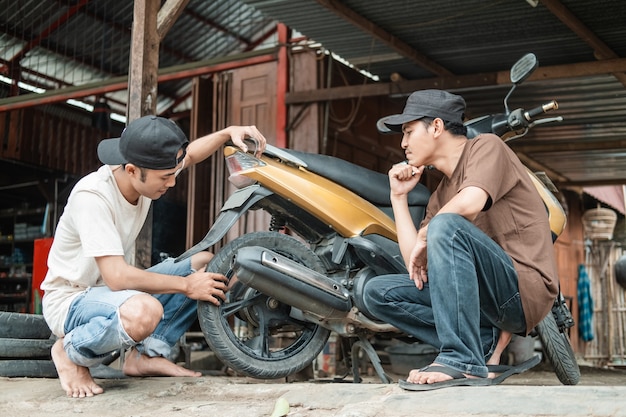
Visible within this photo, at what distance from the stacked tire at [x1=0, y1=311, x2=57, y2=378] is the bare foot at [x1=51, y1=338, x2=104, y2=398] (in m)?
0.67

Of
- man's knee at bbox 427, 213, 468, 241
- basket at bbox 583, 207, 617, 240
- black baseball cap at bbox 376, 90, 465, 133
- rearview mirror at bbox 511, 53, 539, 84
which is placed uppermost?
basket at bbox 583, 207, 617, 240

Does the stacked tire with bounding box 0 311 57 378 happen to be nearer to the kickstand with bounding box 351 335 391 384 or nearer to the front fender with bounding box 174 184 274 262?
the front fender with bounding box 174 184 274 262

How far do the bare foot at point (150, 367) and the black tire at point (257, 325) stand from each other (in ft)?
1.13

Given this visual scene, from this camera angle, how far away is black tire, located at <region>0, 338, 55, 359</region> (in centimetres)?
375

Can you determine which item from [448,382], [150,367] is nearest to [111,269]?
[150,367]

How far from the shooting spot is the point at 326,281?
3465mm

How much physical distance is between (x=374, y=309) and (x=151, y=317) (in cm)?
95

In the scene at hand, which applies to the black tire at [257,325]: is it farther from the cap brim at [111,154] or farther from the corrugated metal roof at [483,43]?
the corrugated metal roof at [483,43]

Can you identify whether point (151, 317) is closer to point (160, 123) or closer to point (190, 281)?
point (190, 281)

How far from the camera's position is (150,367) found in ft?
11.9

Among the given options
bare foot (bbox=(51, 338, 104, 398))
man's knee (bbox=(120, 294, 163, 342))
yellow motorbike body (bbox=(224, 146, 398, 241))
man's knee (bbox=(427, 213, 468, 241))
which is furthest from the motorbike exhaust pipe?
man's knee (bbox=(427, 213, 468, 241))

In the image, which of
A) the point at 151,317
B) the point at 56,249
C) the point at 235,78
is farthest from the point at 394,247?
the point at 235,78

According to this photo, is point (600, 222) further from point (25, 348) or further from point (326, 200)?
point (25, 348)

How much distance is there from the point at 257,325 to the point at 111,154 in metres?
1.11
